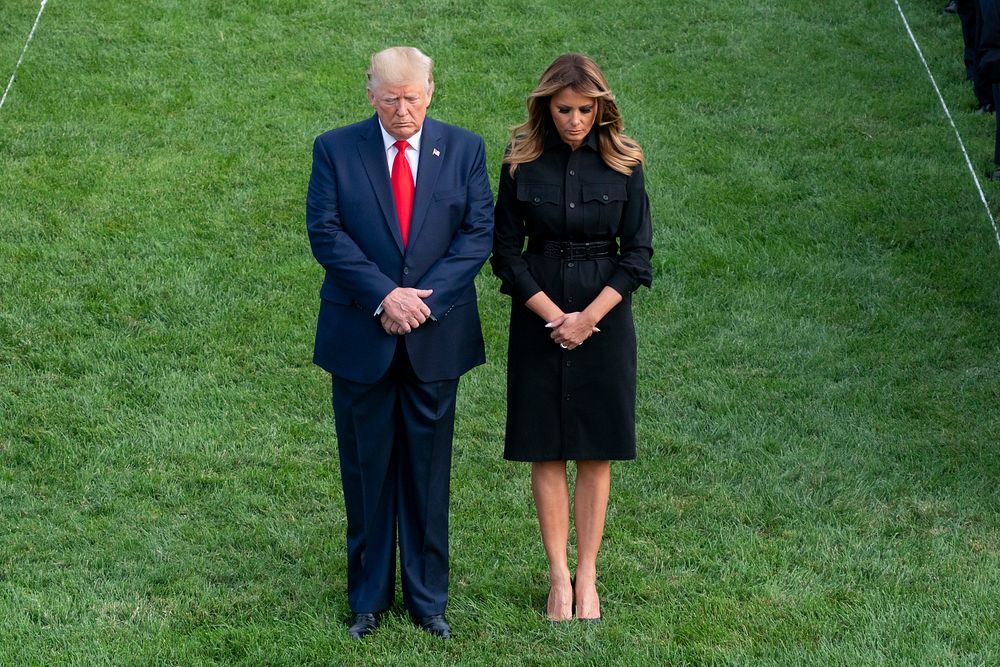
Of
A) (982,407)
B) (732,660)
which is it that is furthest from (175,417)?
(982,407)

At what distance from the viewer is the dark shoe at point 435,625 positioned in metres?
5.43

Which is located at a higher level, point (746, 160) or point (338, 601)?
point (746, 160)

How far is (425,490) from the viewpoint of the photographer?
5348 mm

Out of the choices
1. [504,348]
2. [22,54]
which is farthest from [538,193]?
[22,54]

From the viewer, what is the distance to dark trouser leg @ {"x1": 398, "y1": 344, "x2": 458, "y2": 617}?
5270 mm

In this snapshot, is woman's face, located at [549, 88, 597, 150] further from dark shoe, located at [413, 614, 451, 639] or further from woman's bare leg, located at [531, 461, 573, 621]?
dark shoe, located at [413, 614, 451, 639]

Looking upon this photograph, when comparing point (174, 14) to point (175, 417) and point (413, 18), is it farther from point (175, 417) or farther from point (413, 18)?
point (175, 417)

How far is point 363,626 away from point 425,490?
60 centimetres

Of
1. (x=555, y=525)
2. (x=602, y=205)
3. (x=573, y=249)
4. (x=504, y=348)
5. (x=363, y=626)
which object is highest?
(x=602, y=205)


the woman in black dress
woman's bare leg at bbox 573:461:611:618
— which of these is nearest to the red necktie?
the woman in black dress

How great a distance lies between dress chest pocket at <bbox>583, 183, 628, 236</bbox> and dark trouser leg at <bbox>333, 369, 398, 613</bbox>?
96 cm

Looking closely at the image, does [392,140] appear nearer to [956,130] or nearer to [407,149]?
[407,149]

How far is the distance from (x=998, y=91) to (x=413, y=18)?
5755 millimetres

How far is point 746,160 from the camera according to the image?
11.0m
